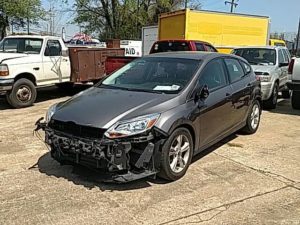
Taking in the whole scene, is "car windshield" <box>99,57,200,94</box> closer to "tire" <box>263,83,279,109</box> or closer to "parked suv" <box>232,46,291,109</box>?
"parked suv" <box>232,46,291,109</box>

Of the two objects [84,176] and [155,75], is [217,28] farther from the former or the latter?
[84,176]

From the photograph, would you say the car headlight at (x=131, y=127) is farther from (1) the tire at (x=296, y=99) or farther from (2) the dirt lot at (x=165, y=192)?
(1) the tire at (x=296, y=99)

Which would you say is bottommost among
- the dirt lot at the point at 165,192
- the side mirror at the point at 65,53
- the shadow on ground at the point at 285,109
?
the dirt lot at the point at 165,192

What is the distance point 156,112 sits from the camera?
4582mm

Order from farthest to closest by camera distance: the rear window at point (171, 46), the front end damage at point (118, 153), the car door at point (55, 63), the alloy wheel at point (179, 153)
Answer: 1. the rear window at point (171, 46)
2. the car door at point (55, 63)
3. the alloy wheel at point (179, 153)
4. the front end damage at point (118, 153)

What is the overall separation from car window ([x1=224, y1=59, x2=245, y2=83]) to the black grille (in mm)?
2822

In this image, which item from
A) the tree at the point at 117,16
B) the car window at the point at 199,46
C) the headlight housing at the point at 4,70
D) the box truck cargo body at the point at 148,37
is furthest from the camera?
the tree at the point at 117,16

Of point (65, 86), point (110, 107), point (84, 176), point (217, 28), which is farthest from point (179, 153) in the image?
point (217, 28)

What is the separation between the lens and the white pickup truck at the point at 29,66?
32.1ft

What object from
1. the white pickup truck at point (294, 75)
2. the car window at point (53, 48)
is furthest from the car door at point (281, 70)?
the car window at point (53, 48)

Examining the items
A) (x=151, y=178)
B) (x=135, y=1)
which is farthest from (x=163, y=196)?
(x=135, y=1)

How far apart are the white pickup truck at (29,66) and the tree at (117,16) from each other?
70.9ft

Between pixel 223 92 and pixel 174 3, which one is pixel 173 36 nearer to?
pixel 223 92

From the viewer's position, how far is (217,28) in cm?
1669
